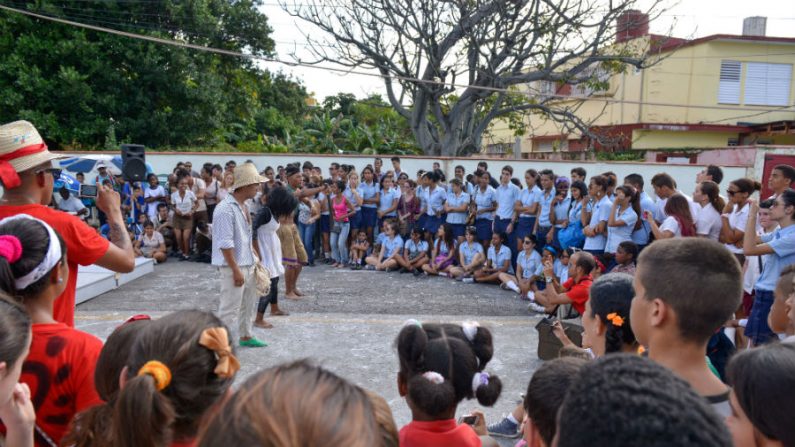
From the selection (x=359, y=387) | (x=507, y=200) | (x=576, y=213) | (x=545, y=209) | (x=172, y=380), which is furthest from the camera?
(x=507, y=200)

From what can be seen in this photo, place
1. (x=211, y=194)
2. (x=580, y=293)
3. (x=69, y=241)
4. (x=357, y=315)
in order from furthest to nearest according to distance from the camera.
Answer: (x=211, y=194), (x=357, y=315), (x=580, y=293), (x=69, y=241)

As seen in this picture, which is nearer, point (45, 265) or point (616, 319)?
point (45, 265)

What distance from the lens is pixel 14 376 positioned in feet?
5.33

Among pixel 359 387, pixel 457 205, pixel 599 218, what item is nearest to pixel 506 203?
pixel 457 205

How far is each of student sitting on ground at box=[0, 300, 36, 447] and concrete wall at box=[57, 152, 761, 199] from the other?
1201 cm

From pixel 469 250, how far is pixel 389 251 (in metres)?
1.62

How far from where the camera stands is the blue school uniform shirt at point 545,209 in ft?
29.2

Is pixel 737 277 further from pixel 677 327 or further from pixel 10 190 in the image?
pixel 10 190

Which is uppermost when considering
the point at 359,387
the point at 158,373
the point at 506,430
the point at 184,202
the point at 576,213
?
the point at 359,387

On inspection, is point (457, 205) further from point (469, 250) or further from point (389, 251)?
point (389, 251)

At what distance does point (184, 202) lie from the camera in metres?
11.1

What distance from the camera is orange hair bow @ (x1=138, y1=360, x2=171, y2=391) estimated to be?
1487 mm

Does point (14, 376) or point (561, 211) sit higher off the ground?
point (14, 376)

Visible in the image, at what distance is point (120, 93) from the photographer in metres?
18.8
